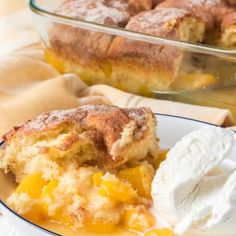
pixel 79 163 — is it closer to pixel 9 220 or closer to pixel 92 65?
pixel 9 220

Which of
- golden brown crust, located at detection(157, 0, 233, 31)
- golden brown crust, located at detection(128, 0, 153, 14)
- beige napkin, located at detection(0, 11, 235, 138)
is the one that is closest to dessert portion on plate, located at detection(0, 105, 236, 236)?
beige napkin, located at detection(0, 11, 235, 138)

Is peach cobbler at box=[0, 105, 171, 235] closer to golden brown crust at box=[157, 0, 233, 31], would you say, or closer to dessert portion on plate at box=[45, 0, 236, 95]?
dessert portion on plate at box=[45, 0, 236, 95]

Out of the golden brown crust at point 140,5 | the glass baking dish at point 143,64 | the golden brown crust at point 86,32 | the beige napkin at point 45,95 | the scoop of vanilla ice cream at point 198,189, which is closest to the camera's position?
the scoop of vanilla ice cream at point 198,189

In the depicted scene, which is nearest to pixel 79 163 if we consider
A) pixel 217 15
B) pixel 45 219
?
pixel 45 219

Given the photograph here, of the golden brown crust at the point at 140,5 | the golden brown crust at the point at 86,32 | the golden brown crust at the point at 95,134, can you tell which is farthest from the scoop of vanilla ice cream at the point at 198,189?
the golden brown crust at the point at 140,5

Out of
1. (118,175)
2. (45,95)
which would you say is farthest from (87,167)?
(45,95)

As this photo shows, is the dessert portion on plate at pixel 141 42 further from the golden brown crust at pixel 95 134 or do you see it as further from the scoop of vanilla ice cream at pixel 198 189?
the scoop of vanilla ice cream at pixel 198 189

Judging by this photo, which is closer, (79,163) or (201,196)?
(201,196)
